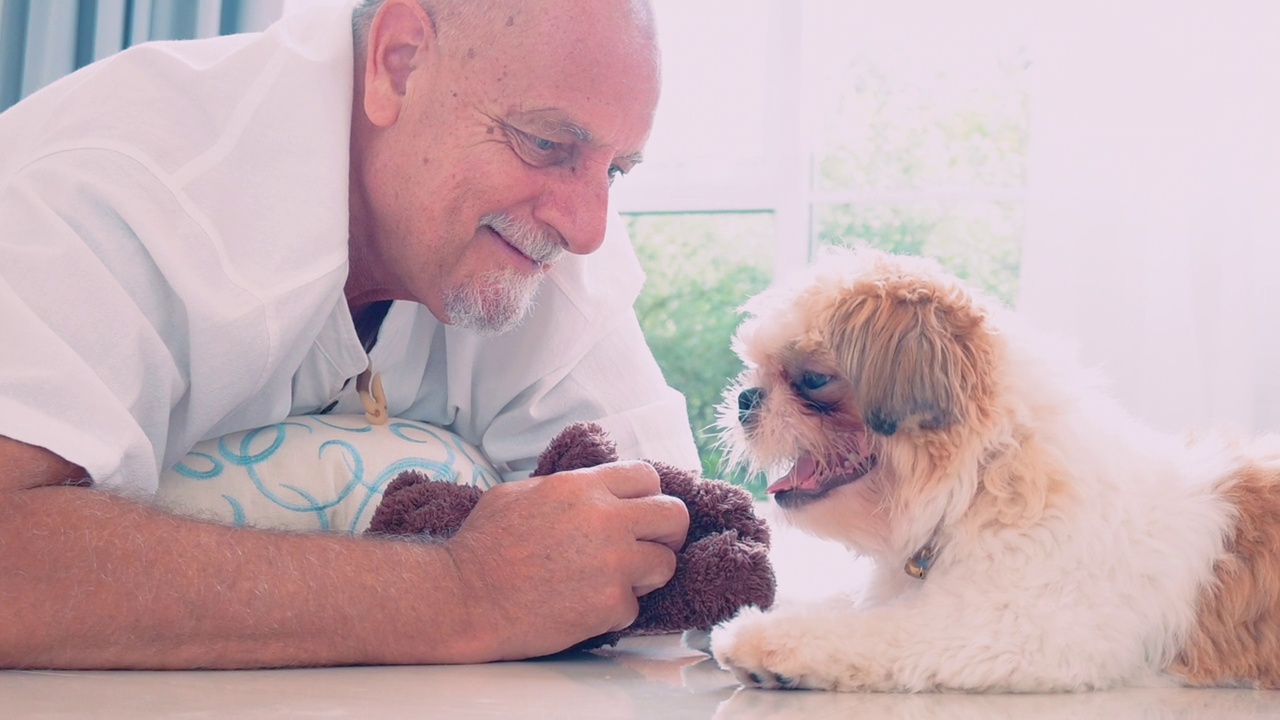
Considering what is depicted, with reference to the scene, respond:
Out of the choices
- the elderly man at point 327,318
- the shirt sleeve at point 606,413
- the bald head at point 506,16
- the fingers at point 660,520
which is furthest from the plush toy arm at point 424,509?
the bald head at point 506,16

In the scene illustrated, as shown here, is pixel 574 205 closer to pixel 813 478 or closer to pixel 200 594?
pixel 813 478

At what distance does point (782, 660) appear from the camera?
126 cm

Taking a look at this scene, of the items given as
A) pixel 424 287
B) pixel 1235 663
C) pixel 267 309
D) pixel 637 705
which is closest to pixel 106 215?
pixel 267 309

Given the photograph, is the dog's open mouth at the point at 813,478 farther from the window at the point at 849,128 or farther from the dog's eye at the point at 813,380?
the window at the point at 849,128

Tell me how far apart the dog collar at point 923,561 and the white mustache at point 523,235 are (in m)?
0.67

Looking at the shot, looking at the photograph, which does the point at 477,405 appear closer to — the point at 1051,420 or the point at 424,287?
the point at 424,287

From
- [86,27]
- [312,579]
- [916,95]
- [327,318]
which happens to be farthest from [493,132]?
[916,95]

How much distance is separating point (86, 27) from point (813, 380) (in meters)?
3.49

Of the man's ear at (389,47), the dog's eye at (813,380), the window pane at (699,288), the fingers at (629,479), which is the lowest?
the window pane at (699,288)

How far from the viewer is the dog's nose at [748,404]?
1.50 metres

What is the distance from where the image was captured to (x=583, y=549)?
4.40 ft

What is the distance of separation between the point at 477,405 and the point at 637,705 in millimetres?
968

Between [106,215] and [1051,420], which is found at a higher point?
[106,215]

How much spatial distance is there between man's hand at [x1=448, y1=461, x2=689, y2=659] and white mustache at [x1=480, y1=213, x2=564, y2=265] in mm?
441
